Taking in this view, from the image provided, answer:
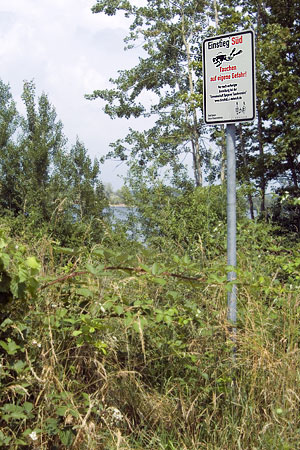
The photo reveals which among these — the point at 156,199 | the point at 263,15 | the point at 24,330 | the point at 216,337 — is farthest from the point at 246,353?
the point at 263,15

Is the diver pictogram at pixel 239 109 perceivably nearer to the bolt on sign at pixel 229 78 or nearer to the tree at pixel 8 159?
the bolt on sign at pixel 229 78

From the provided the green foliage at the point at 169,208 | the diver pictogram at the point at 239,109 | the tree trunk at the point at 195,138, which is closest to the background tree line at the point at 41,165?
the green foliage at the point at 169,208

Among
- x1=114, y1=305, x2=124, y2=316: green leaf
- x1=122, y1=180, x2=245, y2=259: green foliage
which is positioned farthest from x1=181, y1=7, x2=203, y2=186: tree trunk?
x1=114, y1=305, x2=124, y2=316: green leaf

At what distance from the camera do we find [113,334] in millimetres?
3072

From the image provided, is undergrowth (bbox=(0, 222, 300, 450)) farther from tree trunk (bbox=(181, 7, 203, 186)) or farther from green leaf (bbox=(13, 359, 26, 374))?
tree trunk (bbox=(181, 7, 203, 186))

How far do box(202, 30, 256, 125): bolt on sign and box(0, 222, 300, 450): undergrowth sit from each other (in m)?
0.97

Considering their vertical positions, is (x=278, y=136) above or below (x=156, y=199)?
above

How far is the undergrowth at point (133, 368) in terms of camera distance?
2.48 m

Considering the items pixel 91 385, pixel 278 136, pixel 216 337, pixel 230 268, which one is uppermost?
pixel 278 136

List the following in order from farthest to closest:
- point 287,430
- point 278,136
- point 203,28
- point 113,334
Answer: point 203,28, point 278,136, point 113,334, point 287,430

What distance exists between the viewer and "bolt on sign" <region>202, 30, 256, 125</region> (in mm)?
2996

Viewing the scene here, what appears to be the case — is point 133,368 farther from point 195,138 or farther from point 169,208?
point 195,138

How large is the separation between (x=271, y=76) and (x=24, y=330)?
15.5 m

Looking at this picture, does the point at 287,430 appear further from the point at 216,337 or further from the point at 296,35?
the point at 296,35
